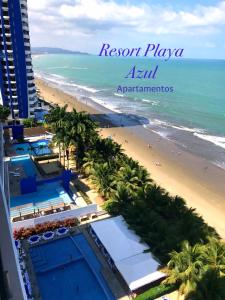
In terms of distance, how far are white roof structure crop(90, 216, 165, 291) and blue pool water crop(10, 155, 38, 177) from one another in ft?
61.8

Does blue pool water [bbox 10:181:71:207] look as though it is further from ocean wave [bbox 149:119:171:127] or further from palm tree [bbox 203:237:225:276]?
ocean wave [bbox 149:119:171:127]

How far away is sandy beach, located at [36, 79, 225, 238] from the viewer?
138 ft

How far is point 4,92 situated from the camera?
6806cm

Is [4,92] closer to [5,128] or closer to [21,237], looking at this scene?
[5,128]

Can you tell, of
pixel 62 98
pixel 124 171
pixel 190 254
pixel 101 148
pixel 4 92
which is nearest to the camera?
pixel 190 254

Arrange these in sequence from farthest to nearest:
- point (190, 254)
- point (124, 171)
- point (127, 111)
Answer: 1. point (127, 111)
2. point (124, 171)
3. point (190, 254)

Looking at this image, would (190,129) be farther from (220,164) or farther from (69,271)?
(69,271)

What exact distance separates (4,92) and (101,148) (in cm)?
3424

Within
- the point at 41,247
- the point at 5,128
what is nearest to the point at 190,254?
the point at 41,247

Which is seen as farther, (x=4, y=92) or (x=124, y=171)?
(x=4, y=92)

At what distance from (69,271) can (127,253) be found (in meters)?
5.27

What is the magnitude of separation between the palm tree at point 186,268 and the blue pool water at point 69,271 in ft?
16.9

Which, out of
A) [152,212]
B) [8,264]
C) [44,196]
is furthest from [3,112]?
[8,264]

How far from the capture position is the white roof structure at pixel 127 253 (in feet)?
81.6
